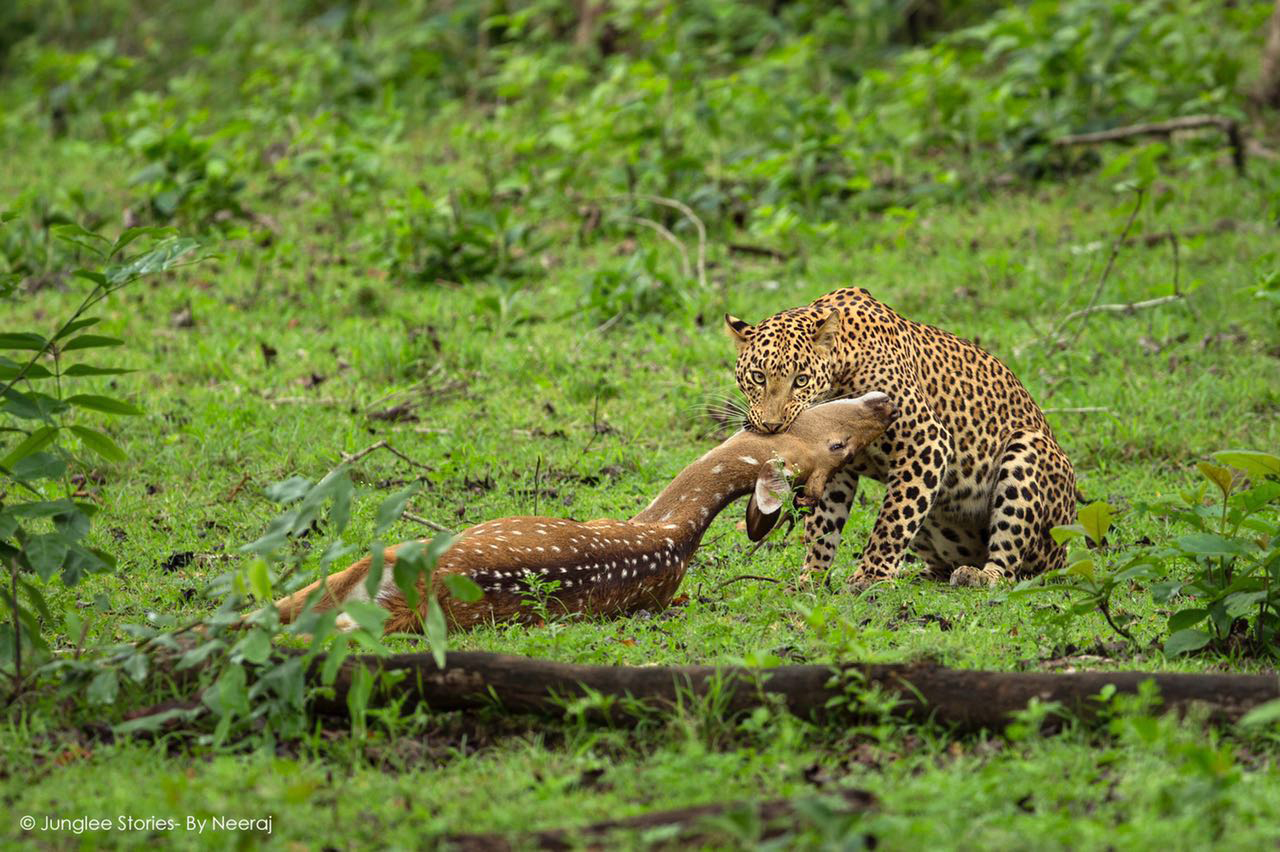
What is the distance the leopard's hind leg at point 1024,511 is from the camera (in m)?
7.89

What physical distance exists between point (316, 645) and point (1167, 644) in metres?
3.44

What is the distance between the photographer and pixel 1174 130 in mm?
13750

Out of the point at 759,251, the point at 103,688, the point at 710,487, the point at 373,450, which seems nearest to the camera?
the point at 103,688

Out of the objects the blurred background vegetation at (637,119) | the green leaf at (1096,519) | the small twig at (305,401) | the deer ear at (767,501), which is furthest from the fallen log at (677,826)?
the blurred background vegetation at (637,119)

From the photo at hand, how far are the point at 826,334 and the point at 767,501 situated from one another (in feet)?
3.40

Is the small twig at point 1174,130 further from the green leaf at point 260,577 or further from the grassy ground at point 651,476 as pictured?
the green leaf at point 260,577

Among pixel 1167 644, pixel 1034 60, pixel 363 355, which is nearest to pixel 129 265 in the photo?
pixel 1167 644

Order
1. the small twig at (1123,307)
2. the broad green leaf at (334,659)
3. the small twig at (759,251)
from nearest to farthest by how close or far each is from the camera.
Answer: the broad green leaf at (334,659), the small twig at (1123,307), the small twig at (759,251)

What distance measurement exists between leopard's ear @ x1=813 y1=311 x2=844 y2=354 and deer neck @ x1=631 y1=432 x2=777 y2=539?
588mm

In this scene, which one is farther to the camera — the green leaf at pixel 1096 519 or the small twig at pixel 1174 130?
the small twig at pixel 1174 130

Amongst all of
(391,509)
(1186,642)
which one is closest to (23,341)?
(391,509)

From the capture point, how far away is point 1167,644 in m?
6.12

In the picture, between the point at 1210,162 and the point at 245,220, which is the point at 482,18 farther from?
the point at 1210,162

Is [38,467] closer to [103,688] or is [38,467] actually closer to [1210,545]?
[103,688]
